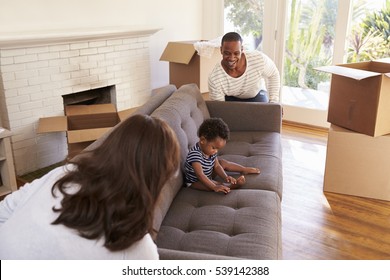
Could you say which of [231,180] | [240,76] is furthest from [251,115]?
[231,180]

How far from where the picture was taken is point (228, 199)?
6.30ft

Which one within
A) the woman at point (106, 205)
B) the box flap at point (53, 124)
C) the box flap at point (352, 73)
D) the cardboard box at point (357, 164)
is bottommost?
the cardboard box at point (357, 164)

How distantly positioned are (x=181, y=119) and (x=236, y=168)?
41 cm

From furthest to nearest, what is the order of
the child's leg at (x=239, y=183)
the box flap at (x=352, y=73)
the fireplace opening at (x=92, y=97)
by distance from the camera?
the fireplace opening at (x=92, y=97)
the box flap at (x=352, y=73)
the child's leg at (x=239, y=183)

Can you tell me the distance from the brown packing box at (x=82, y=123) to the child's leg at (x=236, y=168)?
116cm

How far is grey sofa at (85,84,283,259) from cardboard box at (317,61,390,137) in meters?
0.41

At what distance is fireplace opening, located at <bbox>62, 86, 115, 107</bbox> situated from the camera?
11.4 feet

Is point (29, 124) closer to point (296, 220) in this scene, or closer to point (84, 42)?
point (84, 42)

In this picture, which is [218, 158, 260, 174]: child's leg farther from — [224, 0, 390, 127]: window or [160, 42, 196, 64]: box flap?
[224, 0, 390, 127]: window

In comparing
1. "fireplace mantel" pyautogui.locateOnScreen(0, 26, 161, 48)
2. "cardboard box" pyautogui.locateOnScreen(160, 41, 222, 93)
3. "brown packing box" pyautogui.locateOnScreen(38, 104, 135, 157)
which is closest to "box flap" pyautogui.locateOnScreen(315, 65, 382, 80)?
"cardboard box" pyautogui.locateOnScreen(160, 41, 222, 93)

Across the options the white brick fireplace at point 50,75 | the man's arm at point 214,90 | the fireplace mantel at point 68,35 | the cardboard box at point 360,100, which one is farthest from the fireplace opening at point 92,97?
the cardboard box at point 360,100

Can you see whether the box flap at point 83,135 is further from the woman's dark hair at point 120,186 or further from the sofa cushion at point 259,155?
the woman's dark hair at point 120,186

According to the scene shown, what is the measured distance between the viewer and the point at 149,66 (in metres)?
3.94

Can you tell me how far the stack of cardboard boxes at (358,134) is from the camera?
2.47 metres
